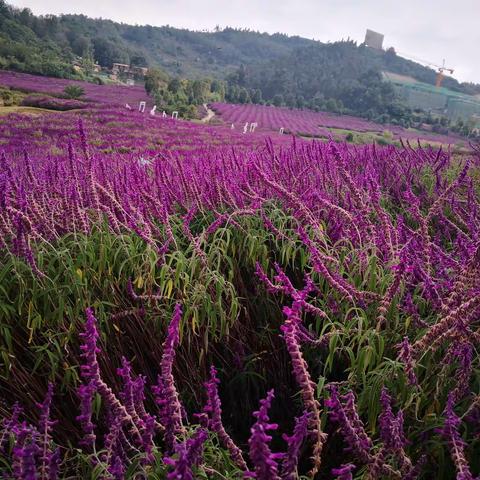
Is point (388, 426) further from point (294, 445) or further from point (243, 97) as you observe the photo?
point (243, 97)

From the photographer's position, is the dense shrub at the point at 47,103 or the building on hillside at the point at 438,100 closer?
the dense shrub at the point at 47,103

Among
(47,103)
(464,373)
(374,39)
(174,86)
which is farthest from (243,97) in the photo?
(374,39)

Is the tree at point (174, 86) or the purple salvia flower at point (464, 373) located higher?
the tree at point (174, 86)

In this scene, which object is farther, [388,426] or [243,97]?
[243,97]

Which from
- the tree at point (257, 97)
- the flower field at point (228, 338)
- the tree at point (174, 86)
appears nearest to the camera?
the flower field at point (228, 338)

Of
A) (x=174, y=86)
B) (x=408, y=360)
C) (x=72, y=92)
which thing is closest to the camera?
(x=408, y=360)

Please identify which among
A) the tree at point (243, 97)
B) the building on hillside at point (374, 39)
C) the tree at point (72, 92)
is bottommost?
the tree at point (72, 92)

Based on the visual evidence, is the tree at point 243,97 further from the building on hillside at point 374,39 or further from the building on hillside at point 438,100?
the building on hillside at point 374,39

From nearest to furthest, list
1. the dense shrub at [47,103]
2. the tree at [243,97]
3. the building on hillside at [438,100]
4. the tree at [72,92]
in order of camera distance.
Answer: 1. the dense shrub at [47,103]
2. the tree at [72,92]
3. the tree at [243,97]
4. the building on hillside at [438,100]

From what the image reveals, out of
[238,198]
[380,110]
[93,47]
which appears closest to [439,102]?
[380,110]

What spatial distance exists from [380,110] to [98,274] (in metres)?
84.5

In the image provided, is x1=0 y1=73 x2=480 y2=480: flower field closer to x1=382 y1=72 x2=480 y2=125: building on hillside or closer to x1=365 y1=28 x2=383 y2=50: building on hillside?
x1=382 y1=72 x2=480 y2=125: building on hillside

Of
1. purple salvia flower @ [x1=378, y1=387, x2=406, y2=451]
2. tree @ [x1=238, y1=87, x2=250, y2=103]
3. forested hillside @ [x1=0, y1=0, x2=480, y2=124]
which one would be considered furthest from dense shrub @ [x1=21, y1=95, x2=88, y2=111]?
tree @ [x1=238, y1=87, x2=250, y2=103]

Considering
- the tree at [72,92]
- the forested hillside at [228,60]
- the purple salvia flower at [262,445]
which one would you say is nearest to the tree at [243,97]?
the forested hillside at [228,60]
